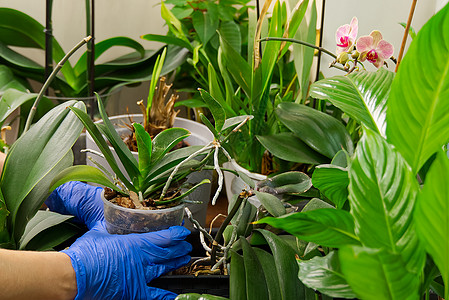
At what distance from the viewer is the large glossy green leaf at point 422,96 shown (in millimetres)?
343

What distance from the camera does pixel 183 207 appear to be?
629 mm

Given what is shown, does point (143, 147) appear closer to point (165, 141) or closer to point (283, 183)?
point (165, 141)

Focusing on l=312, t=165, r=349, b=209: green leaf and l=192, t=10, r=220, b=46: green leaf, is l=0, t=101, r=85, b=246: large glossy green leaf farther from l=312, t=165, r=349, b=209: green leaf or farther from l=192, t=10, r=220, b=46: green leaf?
l=192, t=10, r=220, b=46: green leaf

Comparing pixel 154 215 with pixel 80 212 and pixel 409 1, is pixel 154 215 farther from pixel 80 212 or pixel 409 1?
pixel 409 1

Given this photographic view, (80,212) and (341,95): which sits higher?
(341,95)

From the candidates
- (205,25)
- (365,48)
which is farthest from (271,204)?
(205,25)

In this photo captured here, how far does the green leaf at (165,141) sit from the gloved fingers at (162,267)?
0.48 ft

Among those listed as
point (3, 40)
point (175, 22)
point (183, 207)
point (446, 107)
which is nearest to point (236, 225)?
point (183, 207)

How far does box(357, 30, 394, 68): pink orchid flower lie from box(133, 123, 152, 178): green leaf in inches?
13.7

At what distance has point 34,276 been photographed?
58 cm

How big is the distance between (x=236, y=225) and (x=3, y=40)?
3.43 feet

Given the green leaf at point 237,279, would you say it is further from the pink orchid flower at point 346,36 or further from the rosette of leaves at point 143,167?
the pink orchid flower at point 346,36

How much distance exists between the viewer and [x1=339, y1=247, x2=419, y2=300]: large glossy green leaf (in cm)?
29

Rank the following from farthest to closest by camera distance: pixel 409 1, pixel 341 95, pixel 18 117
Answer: pixel 18 117 < pixel 409 1 < pixel 341 95
